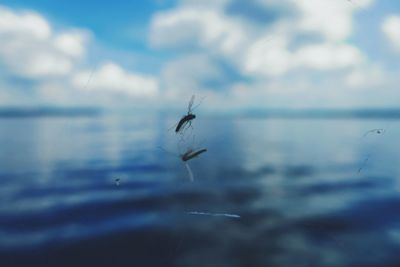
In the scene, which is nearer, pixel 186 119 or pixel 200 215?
pixel 186 119

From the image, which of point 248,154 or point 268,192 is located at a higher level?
point 248,154

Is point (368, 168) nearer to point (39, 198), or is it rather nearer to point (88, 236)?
point (88, 236)

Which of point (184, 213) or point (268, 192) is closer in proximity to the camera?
point (184, 213)

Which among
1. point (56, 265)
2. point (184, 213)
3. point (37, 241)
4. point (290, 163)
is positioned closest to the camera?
point (56, 265)

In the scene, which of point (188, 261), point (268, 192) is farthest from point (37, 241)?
point (268, 192)

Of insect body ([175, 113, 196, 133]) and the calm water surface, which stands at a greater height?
insect body ([175, 113, 196, 133])

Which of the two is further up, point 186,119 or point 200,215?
point 186,119

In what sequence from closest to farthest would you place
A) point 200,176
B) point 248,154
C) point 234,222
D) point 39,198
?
point 234,222 → point 39,198 → point 200,176 → point 248,154

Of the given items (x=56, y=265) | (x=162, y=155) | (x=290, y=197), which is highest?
(x=162, y=155)

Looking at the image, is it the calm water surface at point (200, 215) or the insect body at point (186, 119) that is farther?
the calm water surface at point (200, 215)

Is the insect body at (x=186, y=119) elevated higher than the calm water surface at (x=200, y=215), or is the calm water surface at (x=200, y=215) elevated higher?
the insect body at (x=186, y=119)

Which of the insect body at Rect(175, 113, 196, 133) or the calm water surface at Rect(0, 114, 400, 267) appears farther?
the calm water surface at Rect(0, 114, 400, 267)
